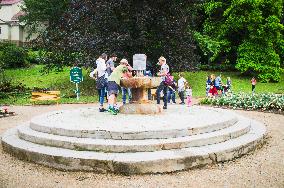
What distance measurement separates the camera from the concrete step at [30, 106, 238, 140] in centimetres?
909

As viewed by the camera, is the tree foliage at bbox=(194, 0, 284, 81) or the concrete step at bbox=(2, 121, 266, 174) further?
the tree foliage at bbox=(194, 0, 284, 81)

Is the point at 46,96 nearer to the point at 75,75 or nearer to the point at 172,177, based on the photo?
the point at 75,75

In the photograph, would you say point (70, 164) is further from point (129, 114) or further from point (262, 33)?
point (262, 33)

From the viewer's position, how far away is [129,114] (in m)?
12.2

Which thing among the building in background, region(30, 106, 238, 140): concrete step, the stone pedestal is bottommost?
region(30, 106, 238, 140): concrete step

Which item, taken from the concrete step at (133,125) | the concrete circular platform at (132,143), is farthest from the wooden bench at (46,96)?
the concrete circular platform at (132,143)

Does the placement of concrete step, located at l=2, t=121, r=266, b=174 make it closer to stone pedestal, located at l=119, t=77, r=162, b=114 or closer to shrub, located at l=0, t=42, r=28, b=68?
stone pedestal, located at l=119, t=77, r=162, b=114

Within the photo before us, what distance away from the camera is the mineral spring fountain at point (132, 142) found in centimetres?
800

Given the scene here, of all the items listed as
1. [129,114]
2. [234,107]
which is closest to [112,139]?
[129,114]

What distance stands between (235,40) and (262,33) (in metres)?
5.01

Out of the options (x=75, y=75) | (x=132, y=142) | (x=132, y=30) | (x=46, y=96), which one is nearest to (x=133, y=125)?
(x=132, y=142)

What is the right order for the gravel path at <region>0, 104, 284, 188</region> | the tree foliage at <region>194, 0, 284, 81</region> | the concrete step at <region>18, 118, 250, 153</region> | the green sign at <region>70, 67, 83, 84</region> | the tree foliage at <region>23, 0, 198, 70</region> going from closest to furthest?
1. the gravel path at <region>0, 104, 284, 188</region>
2. the concrete step at <region>18, 118, 250, 153</region>
3. the green sign at <region>70, 67, 83, 84</region>
4. the tree foliage at <region>23, 0, 198, 70</region>
5. the tree foliage at <region>194, 0, 284, 81</region>

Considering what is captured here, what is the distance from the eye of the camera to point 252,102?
61.0ft

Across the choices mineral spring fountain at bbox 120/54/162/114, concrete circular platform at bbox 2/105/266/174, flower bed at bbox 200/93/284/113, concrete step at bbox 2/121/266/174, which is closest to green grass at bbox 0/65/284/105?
flower bed at bbox 200/93/284/113
